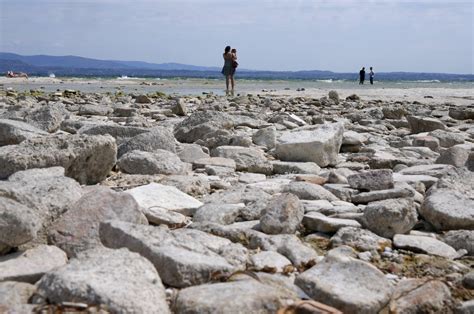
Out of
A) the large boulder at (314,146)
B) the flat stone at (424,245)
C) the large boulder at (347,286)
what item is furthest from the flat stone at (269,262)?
the large boulder at (314,146)

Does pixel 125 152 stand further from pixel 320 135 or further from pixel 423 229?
pixel 423 229

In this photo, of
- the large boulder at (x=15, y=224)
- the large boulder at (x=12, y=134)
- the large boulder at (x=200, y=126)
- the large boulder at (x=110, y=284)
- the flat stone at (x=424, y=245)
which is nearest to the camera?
the large boulder at (x=110, y=284)

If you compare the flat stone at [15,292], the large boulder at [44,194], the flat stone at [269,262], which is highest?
the large boulder at [44,194]

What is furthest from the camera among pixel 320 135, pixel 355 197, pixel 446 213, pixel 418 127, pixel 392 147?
pixel 418 127

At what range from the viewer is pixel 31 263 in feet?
8.05

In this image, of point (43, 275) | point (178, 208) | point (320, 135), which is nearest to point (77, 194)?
point (178, 208)

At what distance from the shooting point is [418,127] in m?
9.30

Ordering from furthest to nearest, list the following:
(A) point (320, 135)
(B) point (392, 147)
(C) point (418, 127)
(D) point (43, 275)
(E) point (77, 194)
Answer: (C) point (418, 127)
(B) point (392, 147)
(A) point (320, 135)
(E) point (77, 194)
(D) point (43, 275)

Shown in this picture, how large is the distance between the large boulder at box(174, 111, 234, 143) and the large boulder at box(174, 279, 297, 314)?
15.5 ft

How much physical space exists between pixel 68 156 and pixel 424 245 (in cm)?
237

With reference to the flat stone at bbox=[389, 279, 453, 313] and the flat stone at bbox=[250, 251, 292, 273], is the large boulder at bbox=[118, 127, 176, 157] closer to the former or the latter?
the flat stone at bbox=[250, 251, 292, 273]

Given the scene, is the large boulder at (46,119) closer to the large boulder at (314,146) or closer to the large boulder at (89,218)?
the large boulder at (314,146)

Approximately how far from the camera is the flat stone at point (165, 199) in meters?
3.60

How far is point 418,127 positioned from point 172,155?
216 inches
